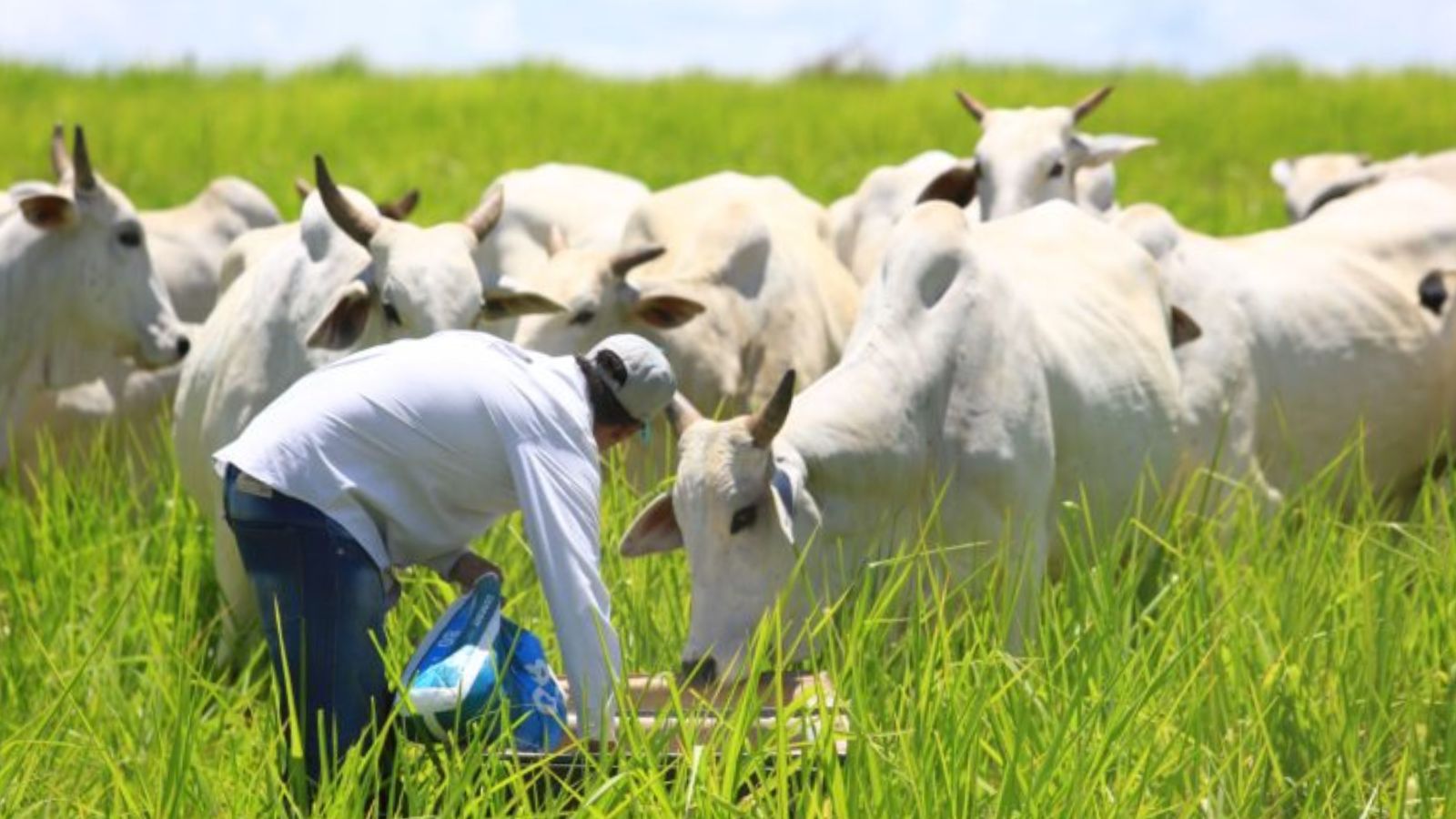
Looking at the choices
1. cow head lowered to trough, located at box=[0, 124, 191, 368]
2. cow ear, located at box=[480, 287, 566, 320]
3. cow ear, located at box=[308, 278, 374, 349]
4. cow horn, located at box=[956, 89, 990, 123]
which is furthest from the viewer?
cow horn, located at box=[956, 89, 990, 123]

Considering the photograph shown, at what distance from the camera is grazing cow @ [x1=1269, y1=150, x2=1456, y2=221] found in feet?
31.6

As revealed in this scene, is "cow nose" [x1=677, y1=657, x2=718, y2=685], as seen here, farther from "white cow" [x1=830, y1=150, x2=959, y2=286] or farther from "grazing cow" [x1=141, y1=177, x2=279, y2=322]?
"grazing cow" [x1=141, y1=177, x2=279, y2=322]

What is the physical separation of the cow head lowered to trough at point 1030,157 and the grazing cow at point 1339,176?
1020mm

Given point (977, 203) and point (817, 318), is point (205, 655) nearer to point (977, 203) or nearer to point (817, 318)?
point (817, 318)

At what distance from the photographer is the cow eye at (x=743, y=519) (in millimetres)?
5551

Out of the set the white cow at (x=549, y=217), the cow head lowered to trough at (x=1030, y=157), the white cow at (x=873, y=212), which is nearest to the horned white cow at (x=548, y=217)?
the white cow at (x=549, y=217)

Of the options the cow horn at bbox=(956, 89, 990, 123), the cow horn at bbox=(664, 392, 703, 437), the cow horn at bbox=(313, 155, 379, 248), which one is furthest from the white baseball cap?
the cow horn at bbox=(956, 89, 990, 123)

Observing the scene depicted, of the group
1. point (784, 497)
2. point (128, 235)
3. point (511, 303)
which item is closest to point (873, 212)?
point (128, 235)

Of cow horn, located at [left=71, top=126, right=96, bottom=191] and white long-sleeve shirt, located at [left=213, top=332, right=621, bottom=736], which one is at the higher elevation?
white long-sleeve shirt, located at [left=213, top=332, right=621, bottom=736]

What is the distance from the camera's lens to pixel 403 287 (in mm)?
6512

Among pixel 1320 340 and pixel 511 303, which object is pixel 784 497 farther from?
pixel 1320 340

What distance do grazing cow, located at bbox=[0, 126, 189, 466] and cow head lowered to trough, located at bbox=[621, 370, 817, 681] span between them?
10.5 ft

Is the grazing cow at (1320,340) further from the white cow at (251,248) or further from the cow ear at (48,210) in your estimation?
the cow ear at (48,210)

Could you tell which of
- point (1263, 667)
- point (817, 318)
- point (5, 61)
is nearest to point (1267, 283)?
point (817, 318)
